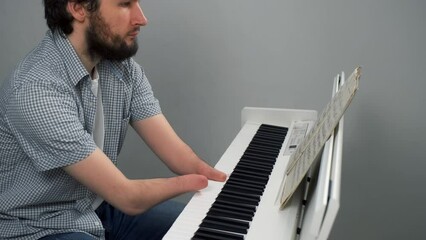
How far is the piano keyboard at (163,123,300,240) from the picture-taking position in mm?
1167

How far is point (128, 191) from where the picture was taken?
133cm

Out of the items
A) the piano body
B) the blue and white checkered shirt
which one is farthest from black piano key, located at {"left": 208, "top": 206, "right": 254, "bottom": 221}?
the blue and white checkered shirt

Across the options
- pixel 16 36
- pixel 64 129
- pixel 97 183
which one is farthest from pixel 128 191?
pixel 16 36

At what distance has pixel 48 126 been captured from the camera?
1.26 meters

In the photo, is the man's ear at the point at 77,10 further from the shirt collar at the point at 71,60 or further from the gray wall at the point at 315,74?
the gray wall at the point at 315,74

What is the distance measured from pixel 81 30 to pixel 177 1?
0.82m

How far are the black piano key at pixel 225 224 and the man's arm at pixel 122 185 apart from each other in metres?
0.18

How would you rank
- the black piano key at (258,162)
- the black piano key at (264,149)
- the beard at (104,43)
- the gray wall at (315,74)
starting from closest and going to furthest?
1. the beard at (104,43)
2. the black piano key at (258,162)
3. the black piano key at (264,149)
4. the gray wall at (315,74)

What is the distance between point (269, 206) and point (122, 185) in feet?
1.31

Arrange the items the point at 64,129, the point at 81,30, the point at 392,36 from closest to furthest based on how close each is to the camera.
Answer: the point at 64,129 < the point at 81,30 < the point at 392,36

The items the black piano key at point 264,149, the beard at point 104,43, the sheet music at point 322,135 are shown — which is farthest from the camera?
the black piano key at point 264,149

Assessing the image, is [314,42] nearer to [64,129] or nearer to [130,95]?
[130,95]

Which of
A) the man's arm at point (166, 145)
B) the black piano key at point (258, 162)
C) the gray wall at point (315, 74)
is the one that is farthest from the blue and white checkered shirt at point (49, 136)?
the gray wall at point (315, 74)

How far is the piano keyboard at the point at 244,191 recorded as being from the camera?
117 centimetres
